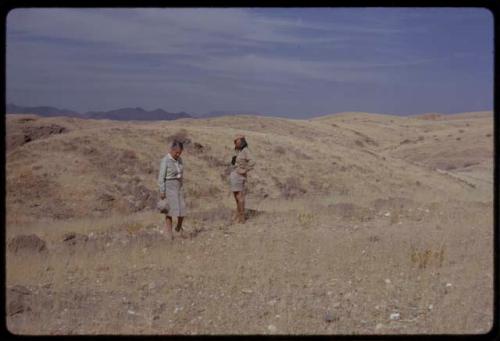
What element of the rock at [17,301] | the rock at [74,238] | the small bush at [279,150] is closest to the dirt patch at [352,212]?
the rock at [74,238]

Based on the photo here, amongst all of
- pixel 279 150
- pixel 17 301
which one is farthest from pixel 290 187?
pixel 17 301

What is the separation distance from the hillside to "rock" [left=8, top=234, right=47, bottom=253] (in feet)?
0.21

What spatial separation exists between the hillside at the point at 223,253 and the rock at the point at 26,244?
2.5 inches

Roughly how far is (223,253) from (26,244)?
2762 mm

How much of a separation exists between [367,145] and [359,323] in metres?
35.0

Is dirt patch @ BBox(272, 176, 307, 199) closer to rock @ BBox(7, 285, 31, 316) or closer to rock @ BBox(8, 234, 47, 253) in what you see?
rock @ BBox(8, 234, 47, 253)

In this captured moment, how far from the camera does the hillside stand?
567 cm

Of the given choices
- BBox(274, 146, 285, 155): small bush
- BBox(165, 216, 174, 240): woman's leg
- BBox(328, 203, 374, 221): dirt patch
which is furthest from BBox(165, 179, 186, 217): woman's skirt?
BBox(274, 146, 285, 155): small bush

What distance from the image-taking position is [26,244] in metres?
8.59

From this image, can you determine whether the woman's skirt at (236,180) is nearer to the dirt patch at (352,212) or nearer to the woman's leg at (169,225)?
the woman's leg at (169,225)

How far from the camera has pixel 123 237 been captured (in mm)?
9602

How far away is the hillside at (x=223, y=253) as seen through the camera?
567cm
